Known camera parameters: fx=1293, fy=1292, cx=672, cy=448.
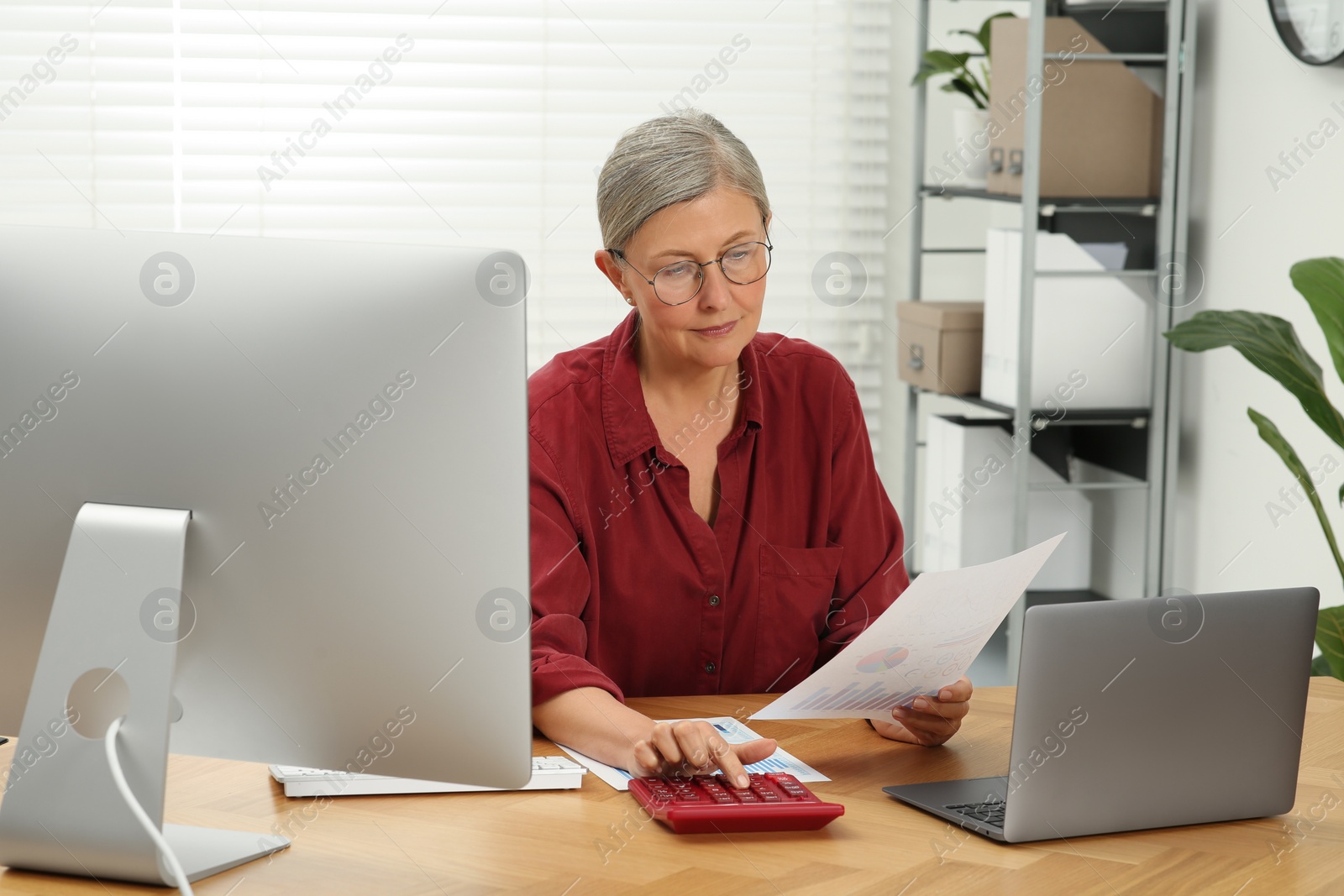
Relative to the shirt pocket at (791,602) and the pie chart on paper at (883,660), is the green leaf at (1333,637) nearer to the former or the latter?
the shirt pocket at (791,602)

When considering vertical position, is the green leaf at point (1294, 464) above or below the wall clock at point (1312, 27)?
below

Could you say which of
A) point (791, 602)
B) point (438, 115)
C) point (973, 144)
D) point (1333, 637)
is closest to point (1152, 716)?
point (791, 602)

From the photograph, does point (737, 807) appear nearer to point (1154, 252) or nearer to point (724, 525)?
point (724, 525)

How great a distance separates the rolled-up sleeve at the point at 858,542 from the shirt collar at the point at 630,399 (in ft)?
0.41

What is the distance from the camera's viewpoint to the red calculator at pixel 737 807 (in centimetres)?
108

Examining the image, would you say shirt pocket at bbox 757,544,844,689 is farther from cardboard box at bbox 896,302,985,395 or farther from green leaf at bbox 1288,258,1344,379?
cardboard box at bbox 896,302,985,395

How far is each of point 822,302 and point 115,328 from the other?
296cm

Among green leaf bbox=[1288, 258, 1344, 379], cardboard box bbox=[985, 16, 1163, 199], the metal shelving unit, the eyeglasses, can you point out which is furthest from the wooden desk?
cardboard box bbox=[985, 16, 1163, 199]

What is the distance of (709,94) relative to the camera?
362 cm

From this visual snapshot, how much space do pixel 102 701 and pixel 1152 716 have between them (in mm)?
837

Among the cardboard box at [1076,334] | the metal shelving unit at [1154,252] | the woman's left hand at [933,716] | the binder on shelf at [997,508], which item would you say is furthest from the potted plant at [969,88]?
the woman's left hand at [933,716]

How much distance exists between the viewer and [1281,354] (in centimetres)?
208

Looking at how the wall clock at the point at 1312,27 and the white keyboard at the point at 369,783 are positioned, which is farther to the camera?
the wall clock at the point at 1312,27

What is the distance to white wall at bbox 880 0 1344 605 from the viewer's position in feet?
7.98
